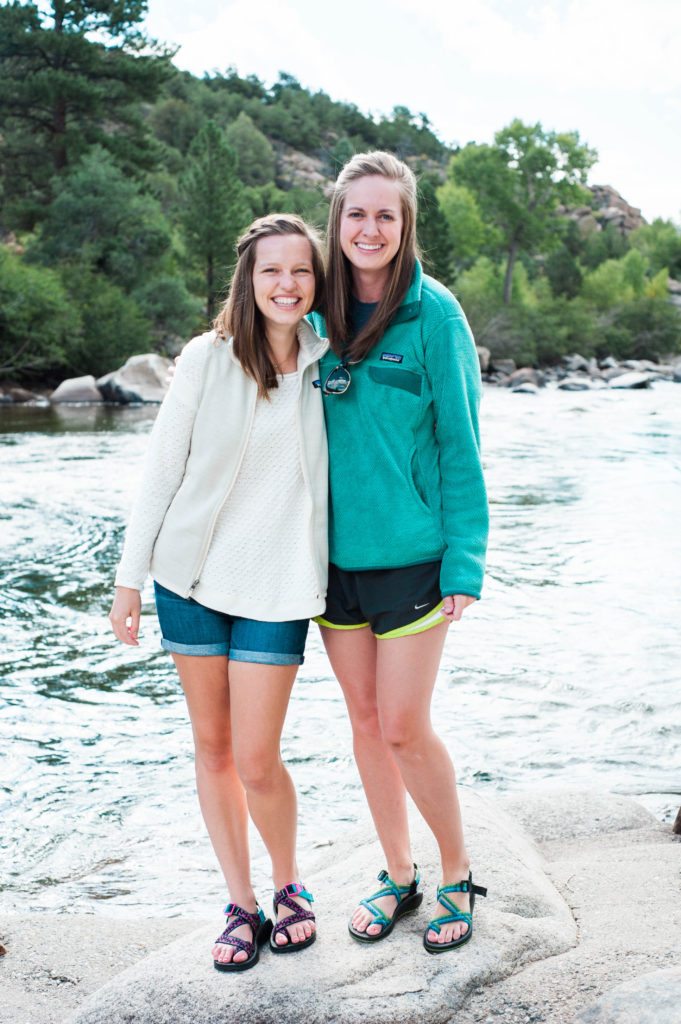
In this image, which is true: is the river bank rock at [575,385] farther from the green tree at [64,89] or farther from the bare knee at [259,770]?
the bare knee at [259,770]

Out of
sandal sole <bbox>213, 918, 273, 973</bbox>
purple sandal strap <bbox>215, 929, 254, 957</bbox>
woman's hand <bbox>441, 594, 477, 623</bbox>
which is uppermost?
woman's hand <bbox>441, 594, 477, 623</bbox>

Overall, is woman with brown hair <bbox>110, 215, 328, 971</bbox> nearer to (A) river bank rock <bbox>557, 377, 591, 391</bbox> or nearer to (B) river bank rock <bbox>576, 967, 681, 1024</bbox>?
(B) river bank rock <bbox>576, 967, 681, 1024</bbox>

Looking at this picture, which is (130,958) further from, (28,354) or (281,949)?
(28,354)

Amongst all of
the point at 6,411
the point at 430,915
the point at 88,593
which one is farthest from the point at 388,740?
the point at 6,411

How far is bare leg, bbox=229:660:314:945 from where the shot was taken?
2.63m

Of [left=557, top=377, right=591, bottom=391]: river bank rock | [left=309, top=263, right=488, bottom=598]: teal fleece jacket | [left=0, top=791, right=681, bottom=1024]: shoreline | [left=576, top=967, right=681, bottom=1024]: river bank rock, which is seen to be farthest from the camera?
[left=557, top=377, right=591, bottom=391]: river bank rock

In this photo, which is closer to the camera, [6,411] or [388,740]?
[388,740]

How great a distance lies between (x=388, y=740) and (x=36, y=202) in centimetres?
3481

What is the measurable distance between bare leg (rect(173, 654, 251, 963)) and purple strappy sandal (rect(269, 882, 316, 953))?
71mm

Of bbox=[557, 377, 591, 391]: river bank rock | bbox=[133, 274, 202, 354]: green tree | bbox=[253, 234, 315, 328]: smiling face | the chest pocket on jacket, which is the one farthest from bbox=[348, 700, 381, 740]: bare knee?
bbox=[557, 377, 591, 391]: river bank rock

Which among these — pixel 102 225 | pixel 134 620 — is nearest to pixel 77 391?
pixel 102 225

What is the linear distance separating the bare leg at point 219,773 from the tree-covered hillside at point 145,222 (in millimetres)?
9323

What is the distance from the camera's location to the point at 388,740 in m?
2.68

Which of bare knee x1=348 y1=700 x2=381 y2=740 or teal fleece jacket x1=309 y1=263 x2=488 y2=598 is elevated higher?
teal fleece jacket x1=309 y1=263 x2=488 y2=598
